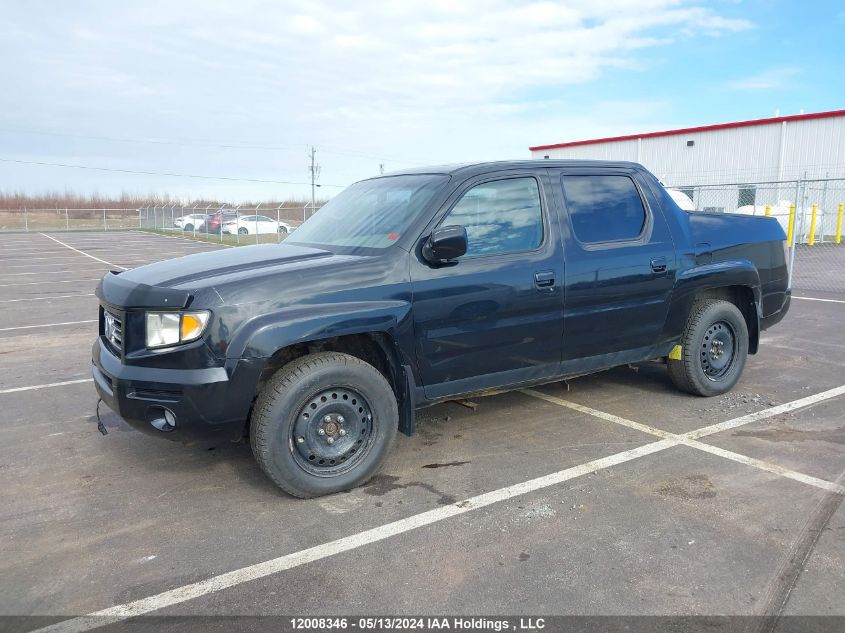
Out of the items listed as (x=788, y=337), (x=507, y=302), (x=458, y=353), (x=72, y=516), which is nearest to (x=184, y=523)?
(x=72, y=516)

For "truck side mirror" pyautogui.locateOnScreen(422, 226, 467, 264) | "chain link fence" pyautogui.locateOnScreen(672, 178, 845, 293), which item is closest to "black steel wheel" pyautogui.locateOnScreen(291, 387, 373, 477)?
"truck side mirror" pyautogui.locateOnScreen(422, 226, 467, 264)

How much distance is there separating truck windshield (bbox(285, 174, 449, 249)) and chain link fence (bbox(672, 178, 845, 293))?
23.0 ft

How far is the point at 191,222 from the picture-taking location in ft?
146

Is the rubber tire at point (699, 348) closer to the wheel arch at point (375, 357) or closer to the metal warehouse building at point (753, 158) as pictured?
the wheel arch at point (375, 357)

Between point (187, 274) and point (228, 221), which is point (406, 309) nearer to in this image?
point (187, 274)

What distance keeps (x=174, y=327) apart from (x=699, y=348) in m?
4.03

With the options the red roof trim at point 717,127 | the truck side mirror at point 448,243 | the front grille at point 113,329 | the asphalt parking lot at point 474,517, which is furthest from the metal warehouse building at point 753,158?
the front grille at point 113,329

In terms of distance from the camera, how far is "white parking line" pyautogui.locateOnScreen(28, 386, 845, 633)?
2867 millimetres

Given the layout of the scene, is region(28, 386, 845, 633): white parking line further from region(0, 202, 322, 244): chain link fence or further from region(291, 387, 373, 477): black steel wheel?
region(0, 202, 322, 244): chain link fence

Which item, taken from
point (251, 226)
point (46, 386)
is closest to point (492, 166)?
point (46, 386)

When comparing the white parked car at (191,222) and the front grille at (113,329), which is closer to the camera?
the front grille at (113,329)

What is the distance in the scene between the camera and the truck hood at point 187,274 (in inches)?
144

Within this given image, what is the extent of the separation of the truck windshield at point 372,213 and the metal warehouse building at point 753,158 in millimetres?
21718

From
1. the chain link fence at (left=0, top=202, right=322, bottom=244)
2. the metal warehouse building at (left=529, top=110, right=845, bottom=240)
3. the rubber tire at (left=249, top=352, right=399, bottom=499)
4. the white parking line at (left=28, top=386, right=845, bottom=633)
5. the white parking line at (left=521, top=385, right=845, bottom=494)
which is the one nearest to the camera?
the white parking line at (left=28, top=386, right=845, bottom=633)
